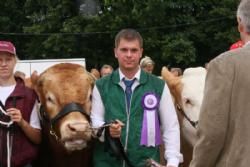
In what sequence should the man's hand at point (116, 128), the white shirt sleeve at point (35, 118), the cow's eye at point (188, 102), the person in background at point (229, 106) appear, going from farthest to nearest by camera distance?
the cow's eye at point (188, 102)
the white shirt sleeve at point (35, 118)
the man's hand at point (116, 128)
the person in background at point (229, 106)

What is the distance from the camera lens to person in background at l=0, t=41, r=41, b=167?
4.88 m

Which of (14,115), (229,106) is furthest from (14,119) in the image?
(229,106)

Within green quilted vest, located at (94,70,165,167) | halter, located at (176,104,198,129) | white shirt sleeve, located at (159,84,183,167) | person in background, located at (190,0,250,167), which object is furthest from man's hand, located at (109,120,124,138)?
halter, located at (176,104,198,129)

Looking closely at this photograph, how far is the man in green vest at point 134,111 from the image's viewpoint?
4.96 metres

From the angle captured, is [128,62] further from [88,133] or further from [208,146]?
[208,146]

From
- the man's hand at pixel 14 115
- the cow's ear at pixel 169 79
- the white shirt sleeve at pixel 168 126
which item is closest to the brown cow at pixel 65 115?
the man's hand at pixel 14 115

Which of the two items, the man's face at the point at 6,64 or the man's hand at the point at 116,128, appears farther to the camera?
the man's face at the point at 6,64

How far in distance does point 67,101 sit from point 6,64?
63cm

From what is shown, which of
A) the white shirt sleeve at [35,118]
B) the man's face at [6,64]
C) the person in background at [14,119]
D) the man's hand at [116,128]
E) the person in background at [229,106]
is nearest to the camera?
the person in background at [229,106]

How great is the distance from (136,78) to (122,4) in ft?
92.3

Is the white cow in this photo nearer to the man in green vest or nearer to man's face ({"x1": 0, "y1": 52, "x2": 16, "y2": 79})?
the man in green vest

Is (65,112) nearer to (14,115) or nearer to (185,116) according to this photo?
(14,115)

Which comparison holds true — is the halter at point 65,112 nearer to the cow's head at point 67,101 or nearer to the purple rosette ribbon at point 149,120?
the cow's head at point 67,101

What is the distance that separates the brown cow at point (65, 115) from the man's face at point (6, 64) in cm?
49
